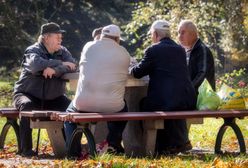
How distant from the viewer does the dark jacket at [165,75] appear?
8312 millimetres

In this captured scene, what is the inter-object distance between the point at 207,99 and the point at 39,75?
2.08m

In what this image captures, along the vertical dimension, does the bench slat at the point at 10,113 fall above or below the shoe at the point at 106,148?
above

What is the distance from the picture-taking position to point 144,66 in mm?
8352

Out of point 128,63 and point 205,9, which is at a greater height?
point 205,9

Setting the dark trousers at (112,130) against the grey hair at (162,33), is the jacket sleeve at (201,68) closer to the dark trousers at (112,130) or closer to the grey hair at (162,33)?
the grey hair at (162,33)

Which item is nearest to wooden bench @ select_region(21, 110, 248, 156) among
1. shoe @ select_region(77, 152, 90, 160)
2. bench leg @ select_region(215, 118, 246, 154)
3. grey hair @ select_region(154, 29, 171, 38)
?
bench leg @ select_region(215, 118, 246, 154)

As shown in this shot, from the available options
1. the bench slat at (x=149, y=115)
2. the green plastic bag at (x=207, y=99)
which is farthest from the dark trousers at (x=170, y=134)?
the bench slat at (x=149, y=115)

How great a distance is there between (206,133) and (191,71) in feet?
7.13

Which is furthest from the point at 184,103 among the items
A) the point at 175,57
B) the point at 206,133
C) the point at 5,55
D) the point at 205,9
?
the point at 5,55

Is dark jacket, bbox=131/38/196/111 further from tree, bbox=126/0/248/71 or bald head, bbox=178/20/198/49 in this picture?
tree, bbox=126/0/248/71

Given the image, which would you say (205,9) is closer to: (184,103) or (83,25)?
(184,103)

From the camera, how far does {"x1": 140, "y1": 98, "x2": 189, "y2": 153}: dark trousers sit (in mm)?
8578

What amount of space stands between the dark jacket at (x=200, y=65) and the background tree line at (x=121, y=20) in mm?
10011

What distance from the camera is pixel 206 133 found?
11.4 metres
